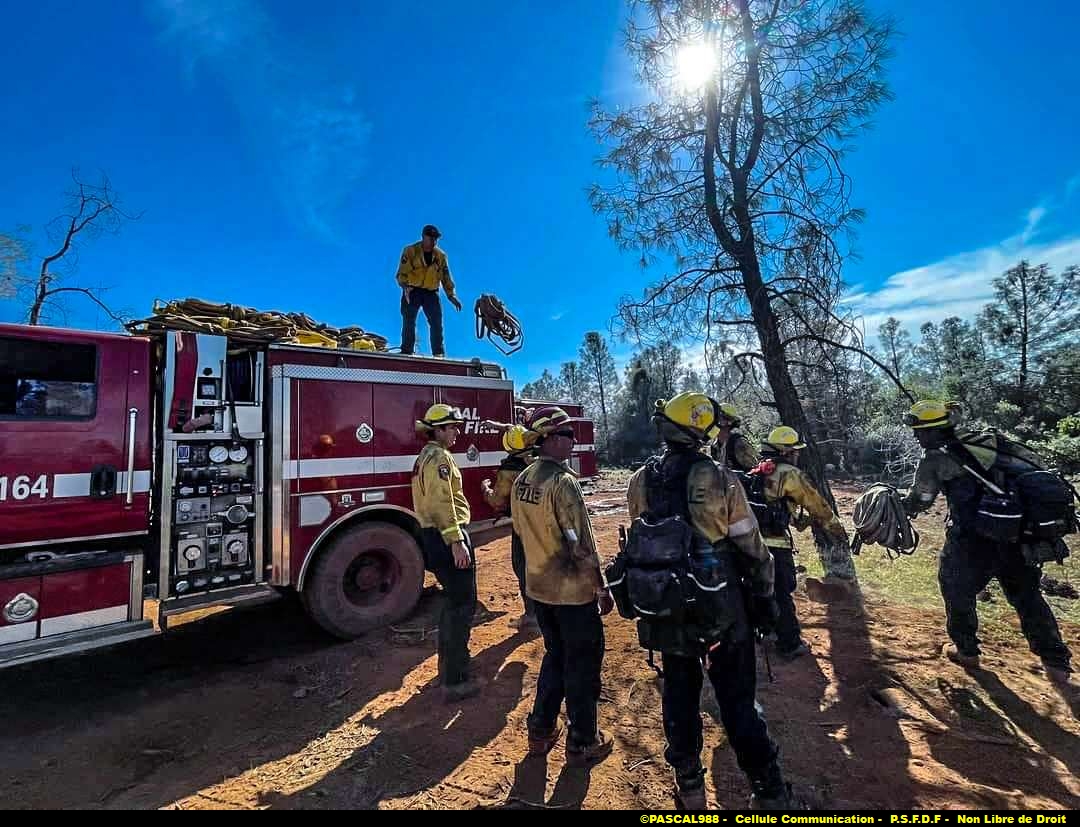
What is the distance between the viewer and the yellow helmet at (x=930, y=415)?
3.90 metres

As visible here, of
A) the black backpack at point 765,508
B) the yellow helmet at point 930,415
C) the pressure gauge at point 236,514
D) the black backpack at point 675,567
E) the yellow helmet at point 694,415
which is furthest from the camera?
the pressure gauge at point 236,514

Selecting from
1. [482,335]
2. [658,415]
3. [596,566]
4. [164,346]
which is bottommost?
[596,566]

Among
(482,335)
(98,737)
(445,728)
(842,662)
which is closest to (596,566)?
(445,728)

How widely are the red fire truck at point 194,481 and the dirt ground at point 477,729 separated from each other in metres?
0.63

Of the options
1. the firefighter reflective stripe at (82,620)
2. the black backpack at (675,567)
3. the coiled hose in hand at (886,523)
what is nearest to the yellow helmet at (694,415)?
the black backpack at (675,567)

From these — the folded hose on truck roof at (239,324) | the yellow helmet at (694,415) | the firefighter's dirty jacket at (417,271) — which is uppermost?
the firefighter's dirty jacket at (417,271)

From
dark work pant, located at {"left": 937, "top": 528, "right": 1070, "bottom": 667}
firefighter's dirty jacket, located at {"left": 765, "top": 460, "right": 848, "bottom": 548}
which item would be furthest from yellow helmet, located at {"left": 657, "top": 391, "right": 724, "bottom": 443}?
dark work pant, located at {"left": 937, "top": 528, "right": 1070, "bottom": 667}

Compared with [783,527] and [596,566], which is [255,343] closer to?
[596,566]

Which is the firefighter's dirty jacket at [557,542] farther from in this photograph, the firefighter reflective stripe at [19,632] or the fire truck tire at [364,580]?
the firefighter reflective stripe at [19,632]

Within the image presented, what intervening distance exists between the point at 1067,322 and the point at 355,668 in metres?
27.4

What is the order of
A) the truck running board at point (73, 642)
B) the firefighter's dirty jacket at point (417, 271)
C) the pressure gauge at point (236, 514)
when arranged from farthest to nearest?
the firefighter's dirty jacket at point (417, 271) < the pressure gauge at point (236, 514) < the truck running board at point (73, 642)

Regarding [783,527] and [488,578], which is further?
[488,578]

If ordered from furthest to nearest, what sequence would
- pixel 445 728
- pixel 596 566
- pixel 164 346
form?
pixel 164 346 → pixel 445 728 → pixel 596 566

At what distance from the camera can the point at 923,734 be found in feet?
10.0
